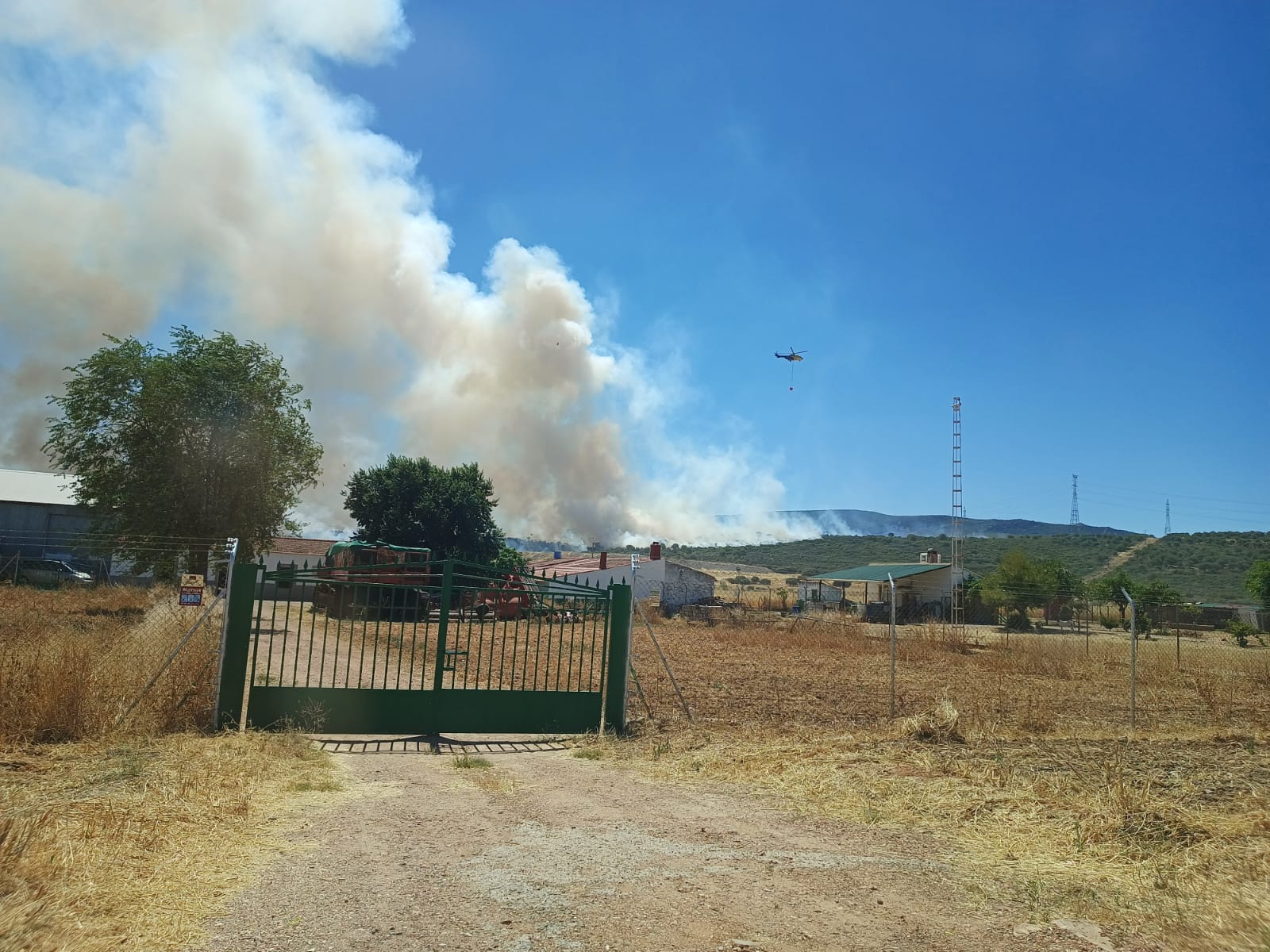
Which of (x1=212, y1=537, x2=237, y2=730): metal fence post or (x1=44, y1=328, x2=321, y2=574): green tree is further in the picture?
(x1=44, y1=328, x2=321, y2=574): green tree

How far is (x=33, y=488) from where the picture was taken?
5372cm

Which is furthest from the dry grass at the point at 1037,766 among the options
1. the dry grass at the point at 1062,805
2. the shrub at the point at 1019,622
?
the shrub at the point at 1019,622

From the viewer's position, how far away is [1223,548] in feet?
327

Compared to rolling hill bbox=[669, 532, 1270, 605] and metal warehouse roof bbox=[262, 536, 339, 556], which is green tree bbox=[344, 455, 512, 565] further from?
rolling hill bbox=[669, 532, 1270, 605]

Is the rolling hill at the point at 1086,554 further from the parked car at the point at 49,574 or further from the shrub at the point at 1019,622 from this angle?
the parked car at the point at 49,574

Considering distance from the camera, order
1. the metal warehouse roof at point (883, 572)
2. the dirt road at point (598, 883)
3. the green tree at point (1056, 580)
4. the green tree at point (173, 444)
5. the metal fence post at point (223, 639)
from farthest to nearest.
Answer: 1. the metal warehouse roof at point (883, 572)
2. the green tree at point (1056, 580)
3. the green tree at point (173, 444)
4. the metal fence post at point (223, 639)
5. the dirt road at point (598, 883)

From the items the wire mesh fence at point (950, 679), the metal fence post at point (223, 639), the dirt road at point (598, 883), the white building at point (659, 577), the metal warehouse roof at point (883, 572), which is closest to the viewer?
the dirt road at point (598, 883)

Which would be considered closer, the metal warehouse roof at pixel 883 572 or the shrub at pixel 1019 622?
the shrub at pixel 1019 622

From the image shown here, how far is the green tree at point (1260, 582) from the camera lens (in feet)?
149

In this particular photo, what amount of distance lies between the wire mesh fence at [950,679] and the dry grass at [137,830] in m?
6.12

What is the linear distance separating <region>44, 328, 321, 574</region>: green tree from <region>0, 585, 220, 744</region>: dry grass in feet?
54.9

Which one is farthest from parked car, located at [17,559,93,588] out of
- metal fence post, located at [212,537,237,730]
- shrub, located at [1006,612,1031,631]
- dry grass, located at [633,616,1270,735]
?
shrub, located at [1006,612,1031,631]

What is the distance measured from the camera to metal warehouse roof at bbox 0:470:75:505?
2034 inches

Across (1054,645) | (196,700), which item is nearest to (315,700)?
(196,700)
